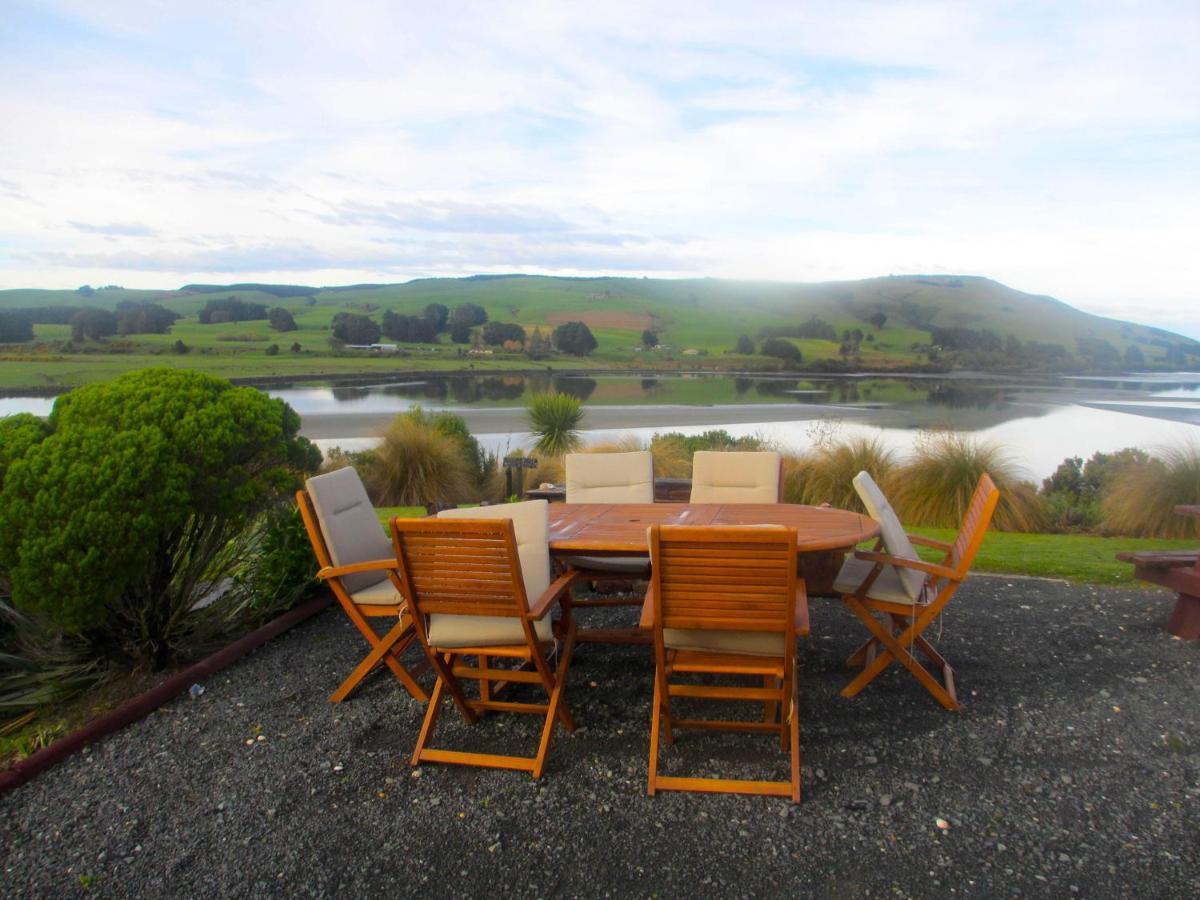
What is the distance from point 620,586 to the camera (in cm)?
576

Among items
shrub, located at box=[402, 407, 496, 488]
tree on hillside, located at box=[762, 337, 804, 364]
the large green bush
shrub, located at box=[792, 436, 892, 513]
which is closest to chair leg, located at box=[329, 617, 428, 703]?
the large green bush

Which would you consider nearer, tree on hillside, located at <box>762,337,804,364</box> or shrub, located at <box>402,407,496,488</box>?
shrub, located at <box>402,407,496,488</box>

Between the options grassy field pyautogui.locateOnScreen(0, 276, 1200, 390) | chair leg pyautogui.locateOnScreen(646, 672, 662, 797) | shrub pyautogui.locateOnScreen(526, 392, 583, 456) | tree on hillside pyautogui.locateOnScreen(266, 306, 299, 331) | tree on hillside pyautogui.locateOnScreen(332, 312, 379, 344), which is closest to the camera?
chair leg pyautogui.locateOnScreen(646, 672, 662, 797)

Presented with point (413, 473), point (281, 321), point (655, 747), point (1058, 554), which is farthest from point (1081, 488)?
point (281, 321)

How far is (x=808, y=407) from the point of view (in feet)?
73.2

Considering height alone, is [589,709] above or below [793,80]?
below

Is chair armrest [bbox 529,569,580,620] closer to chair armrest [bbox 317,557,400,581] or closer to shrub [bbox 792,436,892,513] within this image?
chair armrest [bbox 317,557,400,581]

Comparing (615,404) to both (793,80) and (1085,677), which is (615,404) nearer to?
(793,80)

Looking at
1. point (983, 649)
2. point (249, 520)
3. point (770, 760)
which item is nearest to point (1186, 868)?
point (770, 760)

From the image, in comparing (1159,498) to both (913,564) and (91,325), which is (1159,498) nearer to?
(913,564)

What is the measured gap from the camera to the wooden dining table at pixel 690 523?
12.0 feet

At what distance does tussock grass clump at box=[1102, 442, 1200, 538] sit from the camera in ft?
27.6

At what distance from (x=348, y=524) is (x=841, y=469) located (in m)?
6.86

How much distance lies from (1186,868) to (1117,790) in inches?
18.1
